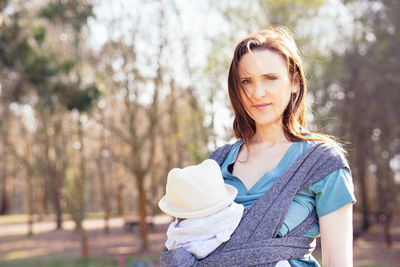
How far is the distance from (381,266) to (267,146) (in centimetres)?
1133

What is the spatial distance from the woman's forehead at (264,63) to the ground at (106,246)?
37.0 feet

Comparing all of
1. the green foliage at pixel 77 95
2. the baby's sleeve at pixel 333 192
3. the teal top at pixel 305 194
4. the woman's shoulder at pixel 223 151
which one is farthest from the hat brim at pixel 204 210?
the green foliage at pixel 77 95

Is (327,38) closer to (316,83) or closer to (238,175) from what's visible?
(316,83)

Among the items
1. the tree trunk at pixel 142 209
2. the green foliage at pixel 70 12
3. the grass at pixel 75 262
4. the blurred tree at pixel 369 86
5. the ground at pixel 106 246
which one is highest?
the green foliage at pixel 70 12

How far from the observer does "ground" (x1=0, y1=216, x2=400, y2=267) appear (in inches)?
563

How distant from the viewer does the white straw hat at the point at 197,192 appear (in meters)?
1.69

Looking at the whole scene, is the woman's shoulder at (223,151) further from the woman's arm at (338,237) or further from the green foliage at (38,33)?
the green foliage at (38,33)

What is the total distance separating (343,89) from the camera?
17.7 metres

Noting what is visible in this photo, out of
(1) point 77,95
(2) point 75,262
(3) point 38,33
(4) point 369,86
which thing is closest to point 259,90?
(3) point 38,33

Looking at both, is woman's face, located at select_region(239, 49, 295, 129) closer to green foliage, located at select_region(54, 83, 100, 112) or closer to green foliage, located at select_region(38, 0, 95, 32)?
green foliage, located at select_region(38, 0, 95, 32)

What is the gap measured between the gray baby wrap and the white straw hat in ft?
0.37

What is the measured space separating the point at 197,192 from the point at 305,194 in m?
0.37

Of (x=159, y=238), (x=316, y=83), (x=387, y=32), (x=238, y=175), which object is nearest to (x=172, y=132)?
(x=159, y=238)

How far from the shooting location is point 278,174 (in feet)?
5.93
